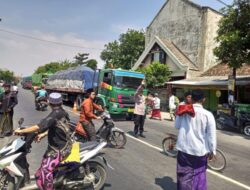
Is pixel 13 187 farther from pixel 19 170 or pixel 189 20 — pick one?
pixel 189 20

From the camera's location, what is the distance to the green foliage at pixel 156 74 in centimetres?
2762

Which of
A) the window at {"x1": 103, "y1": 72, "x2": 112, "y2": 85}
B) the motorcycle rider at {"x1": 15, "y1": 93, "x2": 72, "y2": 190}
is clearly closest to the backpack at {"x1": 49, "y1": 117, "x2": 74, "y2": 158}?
the motorcycle rider at {"x1": 15, "y1": 93, "x2": 72, "y2": 190}

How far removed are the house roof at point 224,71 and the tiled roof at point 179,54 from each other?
5.34ft

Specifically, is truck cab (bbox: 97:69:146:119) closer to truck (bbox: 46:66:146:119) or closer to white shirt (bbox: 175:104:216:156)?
truck (bbox: 46:66:146:119)

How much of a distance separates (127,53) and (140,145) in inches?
1424

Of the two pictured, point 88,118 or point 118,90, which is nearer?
point 88,118

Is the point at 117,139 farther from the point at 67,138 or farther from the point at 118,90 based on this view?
the point at 118,90

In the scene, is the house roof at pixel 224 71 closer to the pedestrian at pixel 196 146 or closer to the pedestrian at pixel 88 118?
the pedestrian at pixel 88 118

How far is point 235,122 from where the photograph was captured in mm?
15562

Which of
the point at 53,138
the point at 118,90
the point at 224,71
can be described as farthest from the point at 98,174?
the point at 224,71

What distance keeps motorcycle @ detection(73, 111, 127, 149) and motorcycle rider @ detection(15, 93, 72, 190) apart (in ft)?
12.2

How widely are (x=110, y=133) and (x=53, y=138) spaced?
431 cm

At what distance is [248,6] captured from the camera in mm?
15625

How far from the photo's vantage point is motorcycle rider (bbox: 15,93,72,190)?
4.73m
